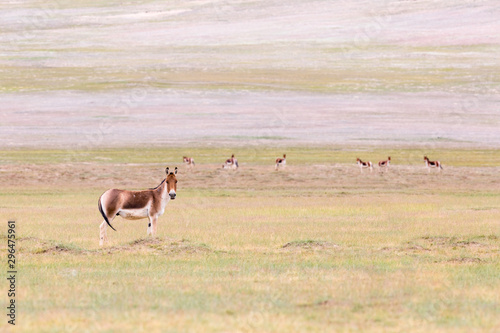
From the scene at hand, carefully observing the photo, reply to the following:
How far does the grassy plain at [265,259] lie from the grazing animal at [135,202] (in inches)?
24.4

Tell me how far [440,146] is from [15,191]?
1192 inches

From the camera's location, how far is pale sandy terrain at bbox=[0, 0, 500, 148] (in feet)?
220

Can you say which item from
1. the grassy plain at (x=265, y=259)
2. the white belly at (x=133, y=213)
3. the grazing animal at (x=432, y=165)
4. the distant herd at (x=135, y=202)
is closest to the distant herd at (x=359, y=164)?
the grazing animal at (x=432, y=165)

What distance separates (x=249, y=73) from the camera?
9750 cm

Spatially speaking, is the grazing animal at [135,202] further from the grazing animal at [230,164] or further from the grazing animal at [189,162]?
the grazing animal at [189,162]

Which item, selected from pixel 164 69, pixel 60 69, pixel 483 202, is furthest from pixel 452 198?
pixel 60 69

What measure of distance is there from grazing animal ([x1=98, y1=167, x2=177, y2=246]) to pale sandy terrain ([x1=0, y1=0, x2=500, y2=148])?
39.8 m

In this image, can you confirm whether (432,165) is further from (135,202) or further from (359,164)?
(135,202)

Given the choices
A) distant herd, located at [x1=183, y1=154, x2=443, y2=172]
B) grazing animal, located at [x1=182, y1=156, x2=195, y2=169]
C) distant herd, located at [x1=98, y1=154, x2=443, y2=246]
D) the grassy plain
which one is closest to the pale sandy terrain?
grazing animal, located at [x1=182, y1=156, x2=195, y2=169]

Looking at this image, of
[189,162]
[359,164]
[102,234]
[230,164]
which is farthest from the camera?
[189,162]

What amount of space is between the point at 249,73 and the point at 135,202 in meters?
77.6

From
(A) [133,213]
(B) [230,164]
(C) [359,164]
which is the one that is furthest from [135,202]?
(C) [359,164]

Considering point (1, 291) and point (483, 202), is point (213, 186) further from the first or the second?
point (1, 291)

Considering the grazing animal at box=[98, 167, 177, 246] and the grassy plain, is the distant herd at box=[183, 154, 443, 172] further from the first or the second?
the grazing animal at box=[98, 167, 177, 246]
